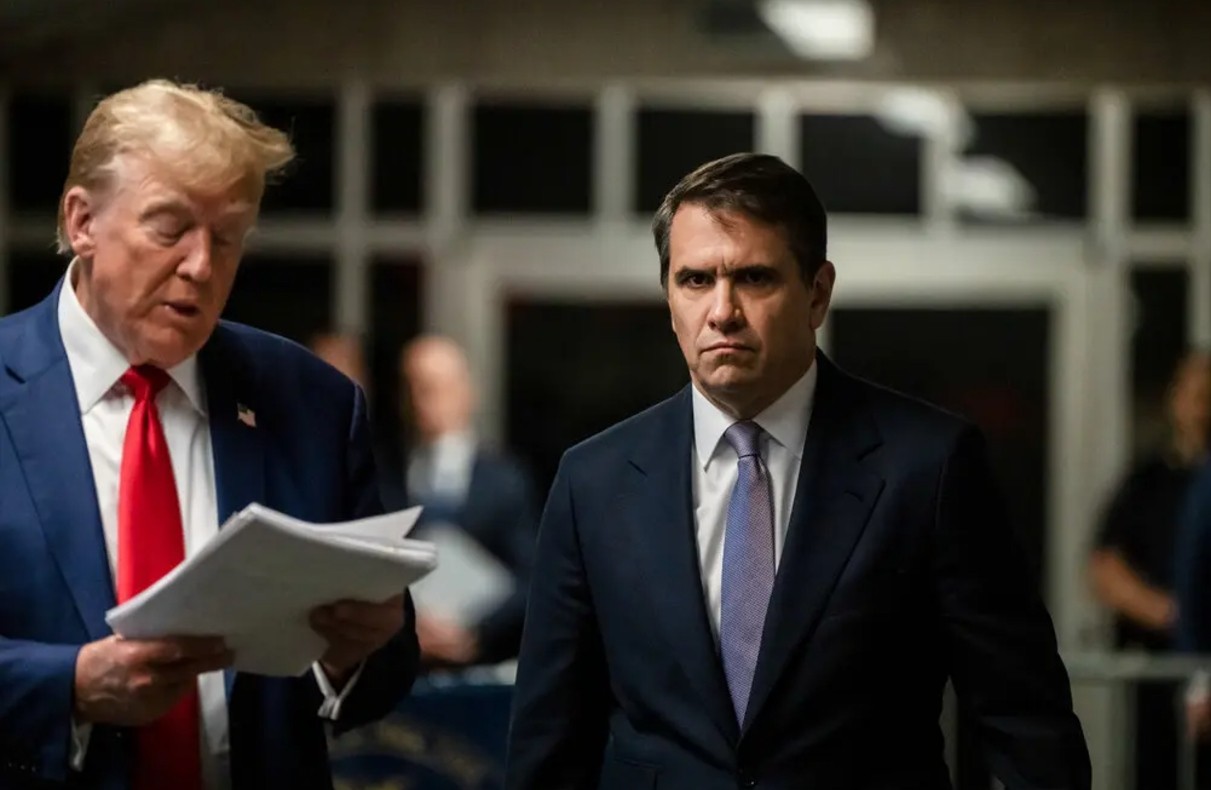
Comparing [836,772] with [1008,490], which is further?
[1008,490]

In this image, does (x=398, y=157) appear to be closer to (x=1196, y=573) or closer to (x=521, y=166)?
(x=521, y=166)

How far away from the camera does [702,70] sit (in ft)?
28.9

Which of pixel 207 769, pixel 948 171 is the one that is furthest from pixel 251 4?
pixel 207 769

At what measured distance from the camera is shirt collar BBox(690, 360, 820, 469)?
8.14 ft

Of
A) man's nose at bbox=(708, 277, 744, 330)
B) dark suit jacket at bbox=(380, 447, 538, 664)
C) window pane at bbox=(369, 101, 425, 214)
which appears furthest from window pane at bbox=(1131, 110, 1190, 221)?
man's nose at bbox=(708, 277, 744, 330)

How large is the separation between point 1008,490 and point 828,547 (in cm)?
637

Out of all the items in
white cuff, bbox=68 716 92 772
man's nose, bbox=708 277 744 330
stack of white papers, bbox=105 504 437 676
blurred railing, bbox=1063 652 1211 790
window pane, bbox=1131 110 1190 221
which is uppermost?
window pane, bbox=1131 110 1190 221

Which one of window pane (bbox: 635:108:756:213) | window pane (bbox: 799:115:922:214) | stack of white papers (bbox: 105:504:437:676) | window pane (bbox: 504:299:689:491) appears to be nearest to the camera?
stack of white papers (bbox: 105:504:437:676)

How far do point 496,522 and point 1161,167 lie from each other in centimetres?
401

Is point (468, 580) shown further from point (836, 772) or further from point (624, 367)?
point (836, 772)

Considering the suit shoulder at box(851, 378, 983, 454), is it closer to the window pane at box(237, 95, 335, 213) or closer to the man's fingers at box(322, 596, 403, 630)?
the man's fingers at box(322, 596, 403, 630)

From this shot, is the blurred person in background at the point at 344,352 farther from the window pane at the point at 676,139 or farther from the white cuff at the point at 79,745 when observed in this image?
the white cuff at the point at 79,745

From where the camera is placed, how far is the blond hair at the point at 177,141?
252cm

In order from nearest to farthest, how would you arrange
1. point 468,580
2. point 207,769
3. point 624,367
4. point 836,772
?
1. point 836,772
2. point 207,769
3. point 468,580
4. point 624,367
